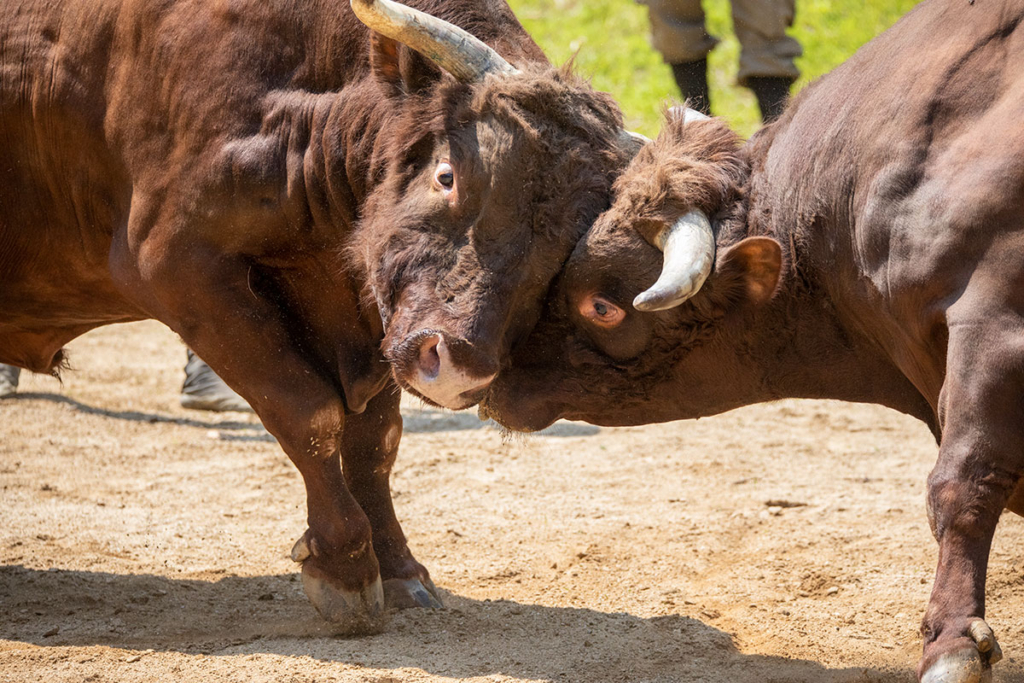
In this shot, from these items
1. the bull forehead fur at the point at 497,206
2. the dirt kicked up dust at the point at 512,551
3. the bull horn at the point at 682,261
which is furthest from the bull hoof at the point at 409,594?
the bull horn at the point at 682,261

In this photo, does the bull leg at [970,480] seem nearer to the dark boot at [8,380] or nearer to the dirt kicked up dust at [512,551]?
the dirt kicked up dust at [512,551]

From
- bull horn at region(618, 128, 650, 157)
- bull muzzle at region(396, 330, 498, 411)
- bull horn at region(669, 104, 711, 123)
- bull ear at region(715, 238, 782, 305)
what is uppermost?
bull horn at region(669, 104, 711, 123)

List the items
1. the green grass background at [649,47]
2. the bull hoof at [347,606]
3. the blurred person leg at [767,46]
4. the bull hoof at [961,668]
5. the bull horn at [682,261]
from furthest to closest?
the green grass background at [649,47], the blurred person leg at [767,46], the bull hoof at [347,606], the bull horn at [682,261], the bull hoof at [961,668]

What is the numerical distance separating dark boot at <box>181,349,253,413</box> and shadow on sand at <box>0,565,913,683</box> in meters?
3.09

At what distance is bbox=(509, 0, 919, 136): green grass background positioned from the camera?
14.4m

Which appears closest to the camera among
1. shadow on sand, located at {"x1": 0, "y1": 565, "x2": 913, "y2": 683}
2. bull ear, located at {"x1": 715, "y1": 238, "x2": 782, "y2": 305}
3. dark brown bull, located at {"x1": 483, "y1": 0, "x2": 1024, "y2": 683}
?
dark brown bull, located at {"x1": 483, "y1": 0, "x2": 1024, "y2": 683}

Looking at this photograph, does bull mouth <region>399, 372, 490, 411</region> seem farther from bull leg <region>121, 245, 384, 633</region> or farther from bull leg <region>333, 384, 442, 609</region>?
bull leg <region>333, 384, 442, 609</region>

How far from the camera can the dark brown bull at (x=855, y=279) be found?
3.58 metres

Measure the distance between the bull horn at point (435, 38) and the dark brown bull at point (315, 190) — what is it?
0.01 m

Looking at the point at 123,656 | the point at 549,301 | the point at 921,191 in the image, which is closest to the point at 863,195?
the point at 921,191

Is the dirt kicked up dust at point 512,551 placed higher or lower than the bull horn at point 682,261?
lower

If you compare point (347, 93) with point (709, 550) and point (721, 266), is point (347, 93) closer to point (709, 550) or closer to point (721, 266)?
point (721, 266)

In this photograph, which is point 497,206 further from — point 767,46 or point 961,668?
point 767,46

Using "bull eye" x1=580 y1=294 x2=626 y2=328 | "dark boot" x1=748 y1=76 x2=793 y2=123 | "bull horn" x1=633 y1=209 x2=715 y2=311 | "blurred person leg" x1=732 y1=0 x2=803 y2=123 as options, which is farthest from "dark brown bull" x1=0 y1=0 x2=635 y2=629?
"dark boot" x1=748 y1=76 x2=793 y2=123
